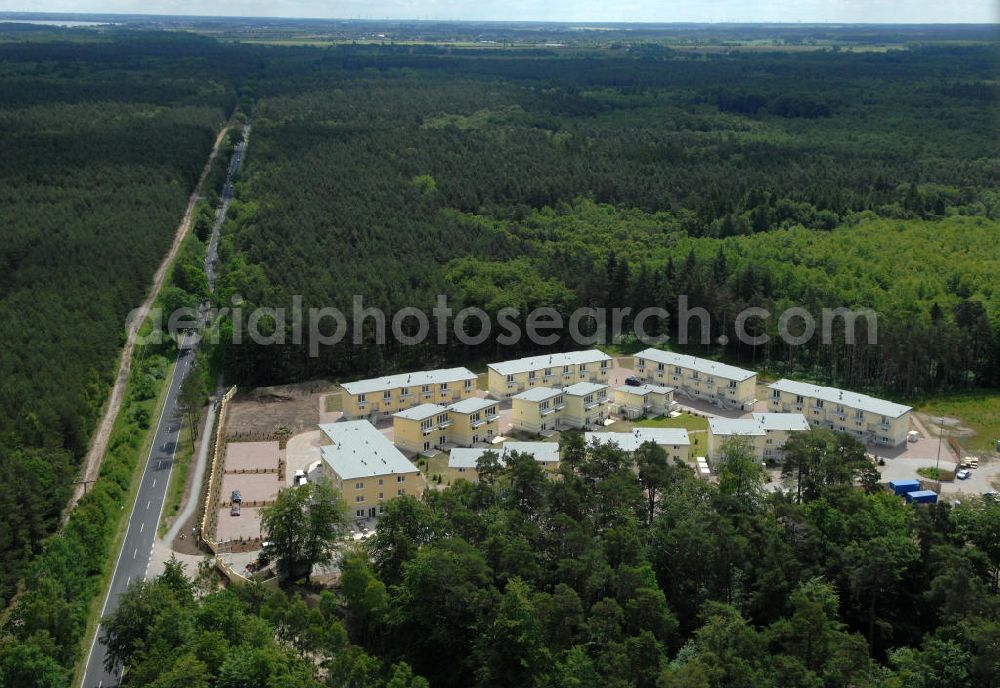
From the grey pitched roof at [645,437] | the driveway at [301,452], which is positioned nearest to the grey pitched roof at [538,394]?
the grey pitched roof at [645,437]

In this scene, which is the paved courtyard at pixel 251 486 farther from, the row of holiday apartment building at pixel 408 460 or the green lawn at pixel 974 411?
the green lawn at pixel 974 411

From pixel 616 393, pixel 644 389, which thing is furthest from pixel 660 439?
pixel 616 393

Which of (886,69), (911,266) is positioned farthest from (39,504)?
(886,69)

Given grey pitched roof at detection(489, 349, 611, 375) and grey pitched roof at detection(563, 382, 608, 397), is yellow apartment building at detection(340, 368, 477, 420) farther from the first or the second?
grey pitched roof at detection(563, 382, 608, 397)

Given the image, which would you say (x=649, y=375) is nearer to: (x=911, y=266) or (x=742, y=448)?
(x=742, y=448)

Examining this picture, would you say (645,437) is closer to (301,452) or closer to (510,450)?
(510,450)

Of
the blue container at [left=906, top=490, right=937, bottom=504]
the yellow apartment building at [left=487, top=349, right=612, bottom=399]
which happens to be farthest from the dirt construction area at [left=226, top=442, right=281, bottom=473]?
the blue container at [left=906, top=490, right=937, bottom=504]
